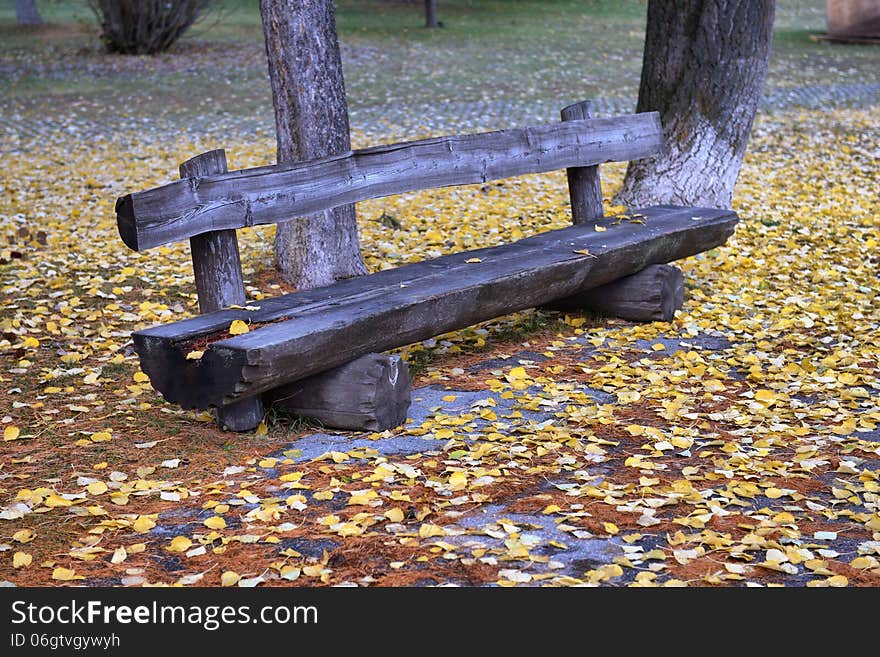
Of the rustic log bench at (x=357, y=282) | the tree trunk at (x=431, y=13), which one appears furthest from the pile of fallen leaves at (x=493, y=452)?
the tree trunk at (x=431, y=13)

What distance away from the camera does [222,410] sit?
14.2 feet

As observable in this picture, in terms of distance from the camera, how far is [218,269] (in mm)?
4453

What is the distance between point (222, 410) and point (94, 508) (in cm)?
80

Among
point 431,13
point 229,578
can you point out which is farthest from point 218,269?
point 431,13

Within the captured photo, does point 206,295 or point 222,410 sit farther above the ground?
point 206,295

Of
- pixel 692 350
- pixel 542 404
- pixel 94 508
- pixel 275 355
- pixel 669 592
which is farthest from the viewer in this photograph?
pixel 692 350

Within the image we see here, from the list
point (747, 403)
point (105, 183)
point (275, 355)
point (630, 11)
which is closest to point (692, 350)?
point (747, 403)

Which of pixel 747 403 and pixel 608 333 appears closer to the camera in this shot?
pixel 747 403

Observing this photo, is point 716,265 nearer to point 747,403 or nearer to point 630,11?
point 747,403

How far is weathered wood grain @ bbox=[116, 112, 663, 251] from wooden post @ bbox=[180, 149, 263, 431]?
0.06 metres

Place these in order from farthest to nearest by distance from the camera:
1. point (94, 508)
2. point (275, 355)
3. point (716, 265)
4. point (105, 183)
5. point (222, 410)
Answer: point (105, 183) < point (716, 265) < point (222, 410) < point (275, 355) < point (94, 508)

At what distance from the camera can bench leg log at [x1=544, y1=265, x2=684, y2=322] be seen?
5910mm

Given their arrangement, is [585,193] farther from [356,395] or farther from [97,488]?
[97,488]

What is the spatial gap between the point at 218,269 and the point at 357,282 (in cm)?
69
